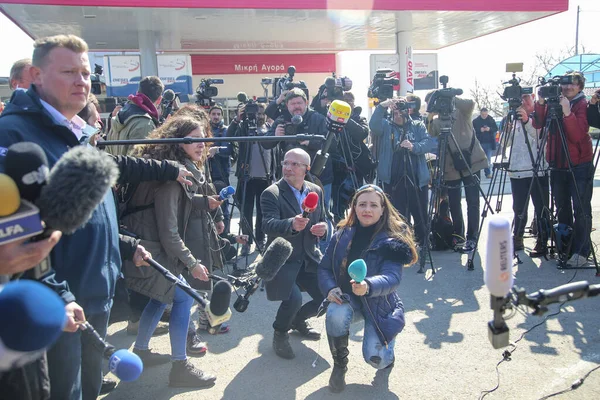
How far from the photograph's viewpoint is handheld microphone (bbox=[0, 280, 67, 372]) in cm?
121

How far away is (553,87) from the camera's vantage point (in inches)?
206

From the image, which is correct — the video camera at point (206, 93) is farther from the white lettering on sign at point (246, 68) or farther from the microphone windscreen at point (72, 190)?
the white lettering on sign at point (246, 68)

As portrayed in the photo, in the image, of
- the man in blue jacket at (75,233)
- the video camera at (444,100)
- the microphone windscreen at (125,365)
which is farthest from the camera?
the video camera at (444,100)

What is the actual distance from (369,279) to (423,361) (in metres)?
0.93

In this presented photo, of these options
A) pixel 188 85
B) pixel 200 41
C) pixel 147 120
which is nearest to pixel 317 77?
pixel 200 41

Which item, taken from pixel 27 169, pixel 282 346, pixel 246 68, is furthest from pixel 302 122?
pixel 246 68

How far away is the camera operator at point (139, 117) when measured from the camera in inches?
171

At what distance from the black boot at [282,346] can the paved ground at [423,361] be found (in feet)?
0.18

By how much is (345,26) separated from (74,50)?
15733 millimetres

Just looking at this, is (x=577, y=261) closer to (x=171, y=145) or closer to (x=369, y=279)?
(x=369, y=279)

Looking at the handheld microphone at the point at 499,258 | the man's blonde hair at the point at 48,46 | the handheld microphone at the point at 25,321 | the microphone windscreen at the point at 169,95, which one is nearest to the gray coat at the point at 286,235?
the man's blonde hair at the point at 48,46

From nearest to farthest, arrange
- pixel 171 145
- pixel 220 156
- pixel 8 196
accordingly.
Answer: pixel 8 196 → pixel 171 145 → pixel 220 156

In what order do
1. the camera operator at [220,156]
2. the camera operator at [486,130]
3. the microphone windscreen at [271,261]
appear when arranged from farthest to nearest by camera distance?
1. the camera operator at [486,130]
2. the camera operator at [220,156]
3. the microphone windscreen at [271,261]

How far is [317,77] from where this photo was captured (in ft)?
80.1
